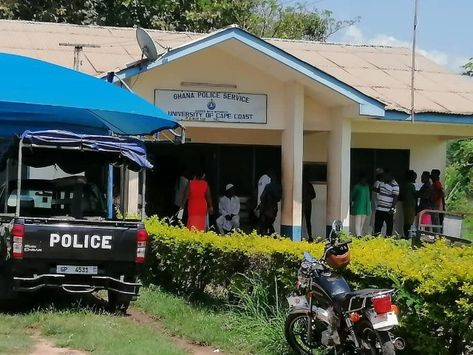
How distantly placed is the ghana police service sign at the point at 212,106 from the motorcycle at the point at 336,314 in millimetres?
8653

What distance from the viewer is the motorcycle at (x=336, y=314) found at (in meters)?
5.98

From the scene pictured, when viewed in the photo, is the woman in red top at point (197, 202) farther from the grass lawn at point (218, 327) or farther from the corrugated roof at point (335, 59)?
the grass lawn at point (218, 327)

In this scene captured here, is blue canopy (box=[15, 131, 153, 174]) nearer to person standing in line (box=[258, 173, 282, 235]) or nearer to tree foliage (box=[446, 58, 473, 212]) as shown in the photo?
person standing in line (box=[258, 173, 282, 235])

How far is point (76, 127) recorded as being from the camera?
543 inches

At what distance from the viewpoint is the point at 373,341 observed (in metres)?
6.18

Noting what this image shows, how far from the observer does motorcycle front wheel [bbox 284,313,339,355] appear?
6875 mm

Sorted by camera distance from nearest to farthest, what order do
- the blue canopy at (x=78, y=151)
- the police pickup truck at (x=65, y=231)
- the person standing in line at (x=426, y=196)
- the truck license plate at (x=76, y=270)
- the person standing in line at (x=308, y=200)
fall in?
the police pickup truck at (x=65, y=231) → the truck license plate at (x=76, y=270) → the blue canopy at (x=78, y=151) → the person standing in line at (x=426, y=196) → the person standing in line at (x=308, y=200)

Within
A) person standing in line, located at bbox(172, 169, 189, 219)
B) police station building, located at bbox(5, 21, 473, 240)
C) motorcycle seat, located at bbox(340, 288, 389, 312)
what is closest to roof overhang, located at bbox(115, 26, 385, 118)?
police station building, located at bbox(5, 21, 473, 240)

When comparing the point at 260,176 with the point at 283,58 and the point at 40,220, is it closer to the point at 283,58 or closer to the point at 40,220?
the point at 283,58

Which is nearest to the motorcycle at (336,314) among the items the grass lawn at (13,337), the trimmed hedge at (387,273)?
the trimmed hedge at (387,273)

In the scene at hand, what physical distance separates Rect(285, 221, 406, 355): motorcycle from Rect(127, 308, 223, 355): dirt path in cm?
89

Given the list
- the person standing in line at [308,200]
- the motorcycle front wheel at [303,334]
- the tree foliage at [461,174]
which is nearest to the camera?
the motorcycle front wheel at [303,334]

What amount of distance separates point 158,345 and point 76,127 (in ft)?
23.6

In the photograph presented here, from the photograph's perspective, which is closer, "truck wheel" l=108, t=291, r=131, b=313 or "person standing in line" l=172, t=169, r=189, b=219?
"truck wheel" l=108, t=291, r=131, b=313
